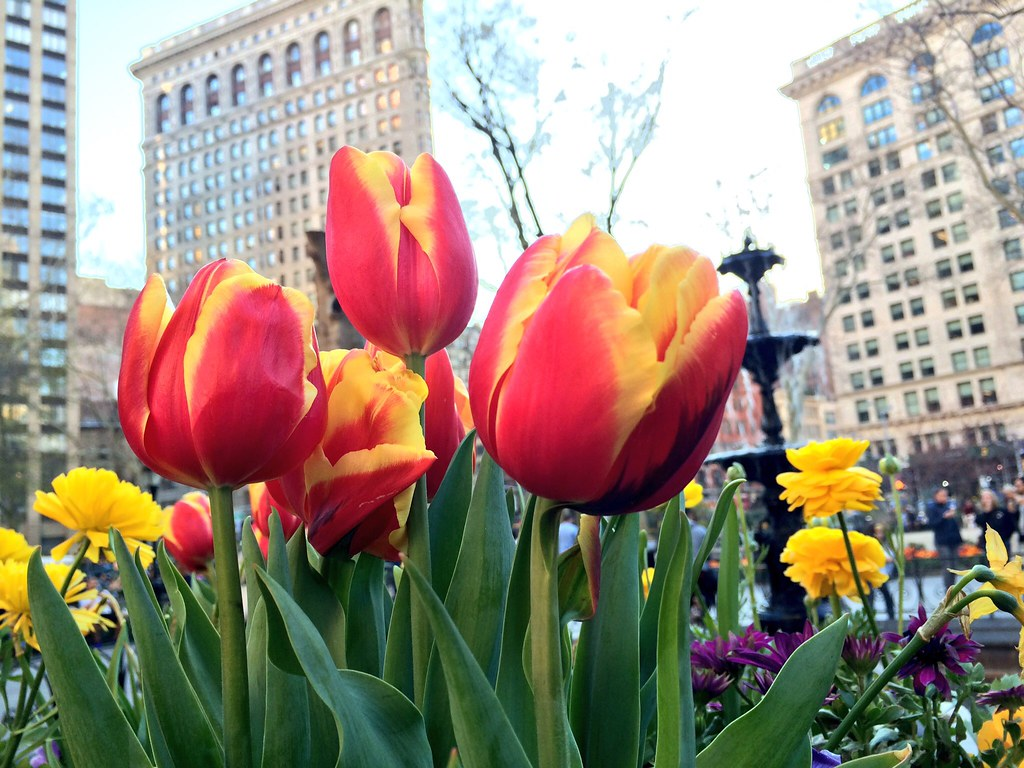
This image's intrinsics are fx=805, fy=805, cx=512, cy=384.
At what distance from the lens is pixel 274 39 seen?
6744 centimetres

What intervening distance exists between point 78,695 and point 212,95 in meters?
77.5

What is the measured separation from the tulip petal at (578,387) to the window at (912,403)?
5166 cm

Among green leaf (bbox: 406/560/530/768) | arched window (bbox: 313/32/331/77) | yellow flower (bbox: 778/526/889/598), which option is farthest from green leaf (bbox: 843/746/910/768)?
arched window (bbox: 313/32/331/77)

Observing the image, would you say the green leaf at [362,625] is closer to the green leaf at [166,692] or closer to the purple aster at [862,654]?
the green leaf at [166,692]

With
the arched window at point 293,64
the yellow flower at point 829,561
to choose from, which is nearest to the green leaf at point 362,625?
the yellow flower at point 829,561

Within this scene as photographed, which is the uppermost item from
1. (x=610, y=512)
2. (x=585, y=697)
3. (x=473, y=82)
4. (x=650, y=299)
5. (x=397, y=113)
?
(x=397, y=113)

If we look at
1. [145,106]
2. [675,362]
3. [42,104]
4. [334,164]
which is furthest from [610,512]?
[145,106]

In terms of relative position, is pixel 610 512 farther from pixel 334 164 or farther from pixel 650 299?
pixel 334 164

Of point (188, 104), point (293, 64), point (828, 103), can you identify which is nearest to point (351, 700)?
point (828, 103)

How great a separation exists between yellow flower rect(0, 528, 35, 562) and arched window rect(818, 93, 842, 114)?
54.3m

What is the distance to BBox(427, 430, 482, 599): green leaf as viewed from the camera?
2.37 feet

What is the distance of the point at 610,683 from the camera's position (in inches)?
23.1

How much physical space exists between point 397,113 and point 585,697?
2524 inches

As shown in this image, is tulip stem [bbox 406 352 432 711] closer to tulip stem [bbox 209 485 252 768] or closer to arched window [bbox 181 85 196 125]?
tulip stem [bbox 209 485 252 768]
